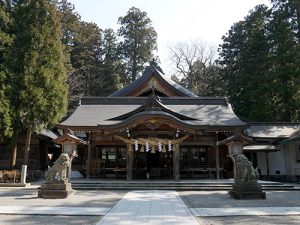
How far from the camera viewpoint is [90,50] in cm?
4162

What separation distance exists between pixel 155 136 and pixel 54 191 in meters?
7.06

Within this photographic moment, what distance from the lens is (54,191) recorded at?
11.2m

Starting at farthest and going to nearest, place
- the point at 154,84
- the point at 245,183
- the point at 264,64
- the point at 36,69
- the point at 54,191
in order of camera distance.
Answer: the point at 264,64 → the point at 154,84 → the point at 36,69 → the point at 54,191 → the point at 245,183

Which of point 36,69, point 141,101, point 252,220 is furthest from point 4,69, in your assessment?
point 252,220

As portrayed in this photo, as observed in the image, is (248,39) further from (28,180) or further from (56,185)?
(56,185)

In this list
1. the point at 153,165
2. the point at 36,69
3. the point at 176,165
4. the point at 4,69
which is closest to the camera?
the point at 176,165

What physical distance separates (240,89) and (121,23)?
23.2m

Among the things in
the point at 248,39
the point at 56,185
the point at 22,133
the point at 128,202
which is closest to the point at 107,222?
the point at 128,202

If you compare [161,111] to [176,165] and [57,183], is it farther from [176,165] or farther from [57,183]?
[57,183]

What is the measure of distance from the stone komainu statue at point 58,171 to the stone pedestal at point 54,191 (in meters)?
0.18

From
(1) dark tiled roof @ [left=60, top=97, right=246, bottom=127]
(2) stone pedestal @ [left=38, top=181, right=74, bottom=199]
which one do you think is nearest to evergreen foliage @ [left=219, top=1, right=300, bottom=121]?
(1) dark tiled roof @ [left=60, top=97, right=246, bottom=127]

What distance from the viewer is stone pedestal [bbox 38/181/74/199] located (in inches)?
439

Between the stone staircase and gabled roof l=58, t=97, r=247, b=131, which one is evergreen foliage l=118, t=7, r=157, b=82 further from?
the stone staircase

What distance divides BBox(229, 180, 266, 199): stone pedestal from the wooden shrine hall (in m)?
3.31
